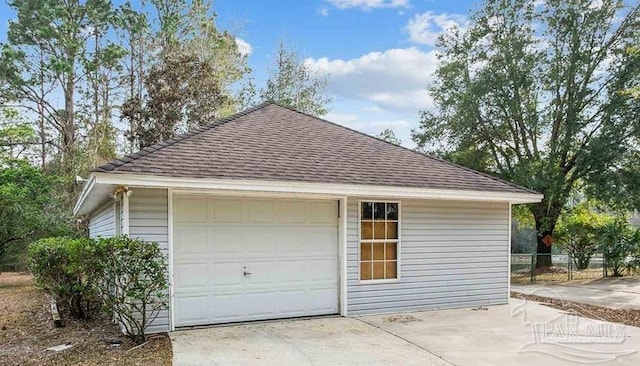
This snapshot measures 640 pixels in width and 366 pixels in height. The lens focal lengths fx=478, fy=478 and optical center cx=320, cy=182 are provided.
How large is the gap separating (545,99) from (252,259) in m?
13.4

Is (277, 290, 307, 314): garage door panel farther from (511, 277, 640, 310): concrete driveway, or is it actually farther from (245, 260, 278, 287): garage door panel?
(511, 277, 640, 310): concrete driveway

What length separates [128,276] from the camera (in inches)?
234

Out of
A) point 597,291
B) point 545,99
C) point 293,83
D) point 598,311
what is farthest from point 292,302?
point 293,83

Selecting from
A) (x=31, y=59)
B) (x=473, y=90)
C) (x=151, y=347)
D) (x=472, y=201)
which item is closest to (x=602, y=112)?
(x=473, y=90)

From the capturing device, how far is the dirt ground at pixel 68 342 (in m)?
5.45

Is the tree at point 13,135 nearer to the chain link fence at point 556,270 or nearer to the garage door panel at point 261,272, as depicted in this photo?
the garage door panel at point 261,272

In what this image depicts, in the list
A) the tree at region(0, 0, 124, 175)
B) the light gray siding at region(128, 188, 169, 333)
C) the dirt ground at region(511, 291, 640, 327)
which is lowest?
the dirt ground at region(511, 291, 640, 327)

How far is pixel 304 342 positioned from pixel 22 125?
739 inches

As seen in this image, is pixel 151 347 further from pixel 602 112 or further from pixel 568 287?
pixel 602 112

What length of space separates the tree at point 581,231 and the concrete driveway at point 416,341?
9.67 m

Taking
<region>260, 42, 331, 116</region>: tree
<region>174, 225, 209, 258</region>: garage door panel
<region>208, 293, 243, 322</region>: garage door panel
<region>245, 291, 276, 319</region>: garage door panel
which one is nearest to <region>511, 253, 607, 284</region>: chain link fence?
<region>245, 291, 276, 319</region>: garage door panel

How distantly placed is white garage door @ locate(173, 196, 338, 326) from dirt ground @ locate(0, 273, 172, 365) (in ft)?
3.05

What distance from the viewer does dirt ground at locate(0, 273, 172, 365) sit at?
545 cm

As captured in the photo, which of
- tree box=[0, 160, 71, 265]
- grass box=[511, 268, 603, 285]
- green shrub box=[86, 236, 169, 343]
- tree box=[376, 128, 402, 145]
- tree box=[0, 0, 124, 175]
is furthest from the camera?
tree box=[376, 128, 402, 145]
